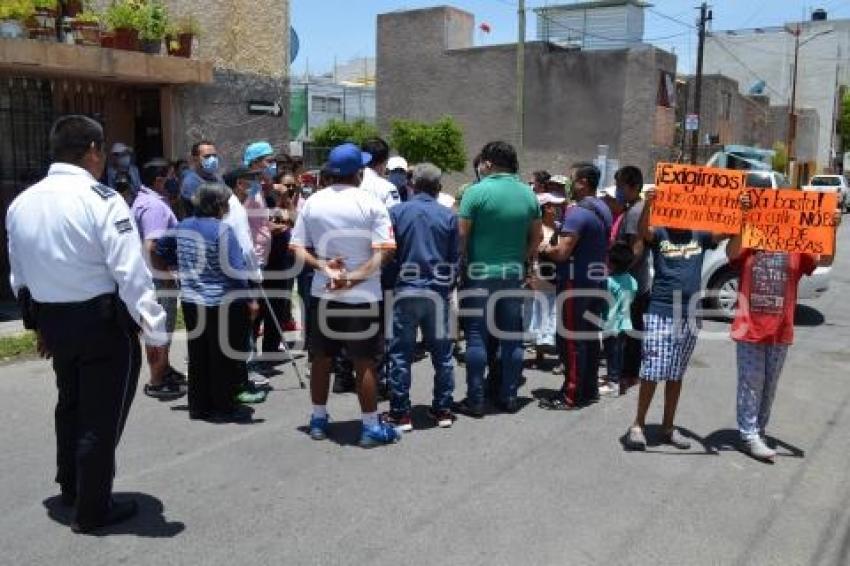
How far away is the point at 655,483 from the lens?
4.66 metres

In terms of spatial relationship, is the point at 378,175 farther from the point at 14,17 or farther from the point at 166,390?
the point at 14,17

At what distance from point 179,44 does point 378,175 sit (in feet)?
14.8

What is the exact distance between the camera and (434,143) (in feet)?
98.0

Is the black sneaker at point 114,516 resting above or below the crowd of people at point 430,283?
below

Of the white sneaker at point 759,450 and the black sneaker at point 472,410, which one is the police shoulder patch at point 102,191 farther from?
the white sneaker at point 759,450

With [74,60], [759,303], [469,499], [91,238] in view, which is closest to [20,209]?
[91,238]

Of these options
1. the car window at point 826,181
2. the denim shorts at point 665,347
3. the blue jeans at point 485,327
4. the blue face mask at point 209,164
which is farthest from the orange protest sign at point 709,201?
the car window at point 826,181

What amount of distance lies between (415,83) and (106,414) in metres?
32.7

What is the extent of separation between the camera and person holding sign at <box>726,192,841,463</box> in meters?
4.95

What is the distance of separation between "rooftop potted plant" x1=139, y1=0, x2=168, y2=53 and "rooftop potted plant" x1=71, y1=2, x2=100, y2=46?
55 cm

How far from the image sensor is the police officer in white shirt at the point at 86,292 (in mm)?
3615

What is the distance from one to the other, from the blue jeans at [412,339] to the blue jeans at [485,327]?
26 centimetres

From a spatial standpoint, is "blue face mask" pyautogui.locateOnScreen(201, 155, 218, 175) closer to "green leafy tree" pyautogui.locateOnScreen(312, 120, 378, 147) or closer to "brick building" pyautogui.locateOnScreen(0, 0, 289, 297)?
"brick building" pyautogui.locateOnScreen(0, 0, 289, 297)

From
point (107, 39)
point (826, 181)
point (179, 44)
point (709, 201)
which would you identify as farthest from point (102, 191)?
point (826, 181)
